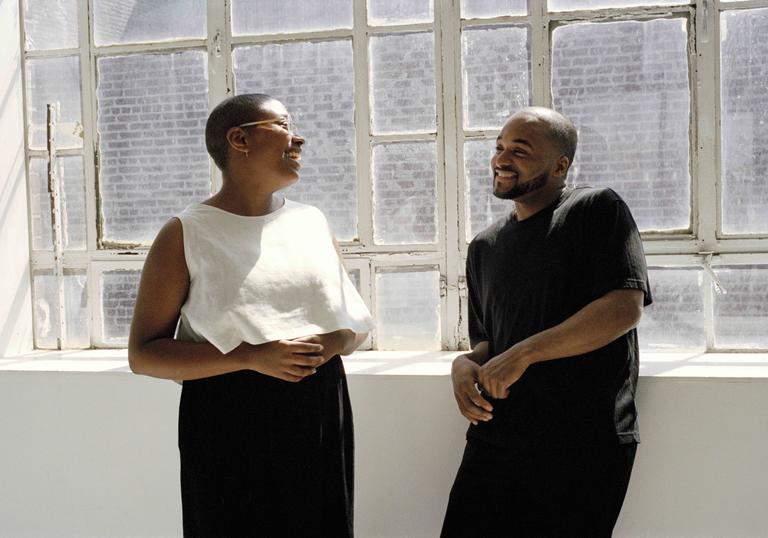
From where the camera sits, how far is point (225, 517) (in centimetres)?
194

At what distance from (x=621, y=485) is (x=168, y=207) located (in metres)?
1.96

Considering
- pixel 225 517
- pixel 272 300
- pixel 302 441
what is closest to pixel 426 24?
pixel 272 300

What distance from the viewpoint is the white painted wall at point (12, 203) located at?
125 inches

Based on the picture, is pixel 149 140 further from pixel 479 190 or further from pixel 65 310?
pixel 479 190

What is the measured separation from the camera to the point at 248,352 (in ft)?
6.27

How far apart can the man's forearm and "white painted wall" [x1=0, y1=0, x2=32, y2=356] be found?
2159 millimetres

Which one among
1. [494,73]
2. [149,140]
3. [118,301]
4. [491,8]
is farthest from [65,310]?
[491,8]

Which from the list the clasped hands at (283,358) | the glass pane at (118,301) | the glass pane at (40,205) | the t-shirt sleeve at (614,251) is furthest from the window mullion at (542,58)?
the glass pane at (40,205)

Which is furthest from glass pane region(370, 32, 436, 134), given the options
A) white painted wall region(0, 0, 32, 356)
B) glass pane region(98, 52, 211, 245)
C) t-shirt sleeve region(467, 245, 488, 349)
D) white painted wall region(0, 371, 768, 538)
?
white painted wall region(0, 0, 32, 356)

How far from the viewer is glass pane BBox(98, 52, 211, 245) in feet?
10.3

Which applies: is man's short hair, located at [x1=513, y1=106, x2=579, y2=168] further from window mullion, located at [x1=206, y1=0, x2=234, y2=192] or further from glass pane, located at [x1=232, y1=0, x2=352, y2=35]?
window mullion, located at [x1=206, y1=0, x2=234, y2=192]

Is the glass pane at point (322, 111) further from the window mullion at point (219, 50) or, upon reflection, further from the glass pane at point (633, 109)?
the glass pane at point (633, 109)

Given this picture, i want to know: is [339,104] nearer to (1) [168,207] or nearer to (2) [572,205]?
(1) [168,207]

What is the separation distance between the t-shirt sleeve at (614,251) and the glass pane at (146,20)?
1.83 metres
